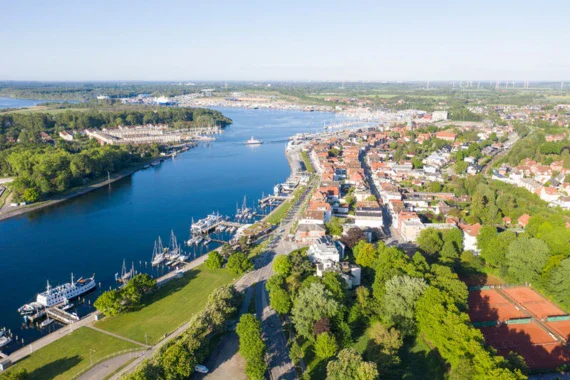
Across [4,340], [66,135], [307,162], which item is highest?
[66,135]

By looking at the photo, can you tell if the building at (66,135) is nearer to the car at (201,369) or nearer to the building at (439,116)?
the car at (201,369)

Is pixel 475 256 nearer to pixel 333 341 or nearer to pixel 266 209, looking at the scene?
pixel 333 341

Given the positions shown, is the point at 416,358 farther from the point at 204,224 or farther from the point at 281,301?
the point at 204,224

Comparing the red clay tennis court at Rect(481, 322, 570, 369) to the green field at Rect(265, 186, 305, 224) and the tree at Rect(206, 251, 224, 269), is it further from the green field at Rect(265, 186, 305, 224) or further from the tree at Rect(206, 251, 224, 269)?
the green field at Rect(265, 186, 305, 224)

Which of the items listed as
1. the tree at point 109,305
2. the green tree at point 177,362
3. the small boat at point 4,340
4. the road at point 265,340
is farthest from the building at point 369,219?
the small boat at point 4,340

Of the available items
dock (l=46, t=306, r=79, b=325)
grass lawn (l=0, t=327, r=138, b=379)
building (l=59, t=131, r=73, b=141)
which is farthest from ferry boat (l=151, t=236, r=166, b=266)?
building (l=59, t=131, r=73, b=141)

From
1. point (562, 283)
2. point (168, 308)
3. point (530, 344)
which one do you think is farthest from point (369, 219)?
point (168, 308)
